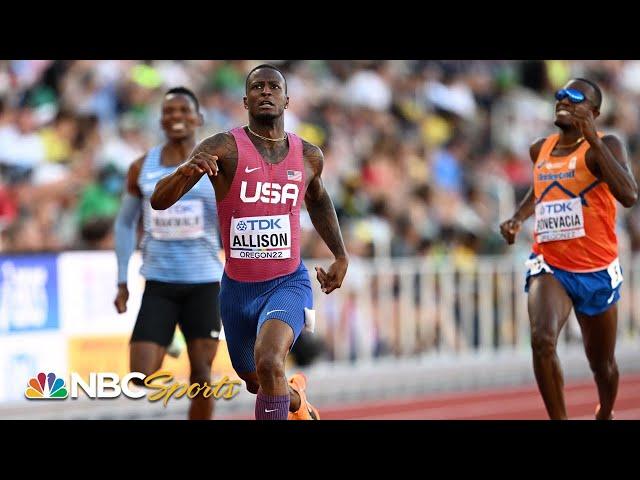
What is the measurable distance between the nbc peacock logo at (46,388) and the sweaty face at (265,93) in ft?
13.9

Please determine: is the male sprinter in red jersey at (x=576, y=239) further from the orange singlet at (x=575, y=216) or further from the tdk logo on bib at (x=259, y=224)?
the tdk logo on bib at (x=259, y=224)

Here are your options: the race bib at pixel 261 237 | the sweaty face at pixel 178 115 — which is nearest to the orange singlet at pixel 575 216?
the race bib at pixel 261 237

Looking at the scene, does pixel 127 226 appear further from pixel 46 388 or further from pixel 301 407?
pixel 46 388

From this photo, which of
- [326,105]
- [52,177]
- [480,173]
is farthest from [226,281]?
[480,173]

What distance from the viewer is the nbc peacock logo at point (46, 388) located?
416 inches

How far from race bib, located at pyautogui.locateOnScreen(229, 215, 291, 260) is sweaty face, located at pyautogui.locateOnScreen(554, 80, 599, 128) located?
222 centimetres

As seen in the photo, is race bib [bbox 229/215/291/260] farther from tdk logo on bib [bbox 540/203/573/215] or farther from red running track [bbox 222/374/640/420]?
red running track [bbox 222/374/640/420]

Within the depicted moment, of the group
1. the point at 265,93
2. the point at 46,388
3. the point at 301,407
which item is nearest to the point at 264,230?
the point at 265,93

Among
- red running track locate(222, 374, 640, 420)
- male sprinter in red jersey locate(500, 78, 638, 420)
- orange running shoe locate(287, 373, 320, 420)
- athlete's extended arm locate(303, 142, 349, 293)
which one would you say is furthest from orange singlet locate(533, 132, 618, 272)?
red running track locate(222, 374, 640, 420)

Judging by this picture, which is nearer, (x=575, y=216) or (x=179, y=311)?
(x=575, y=216)

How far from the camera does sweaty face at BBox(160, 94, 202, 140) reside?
344 inches

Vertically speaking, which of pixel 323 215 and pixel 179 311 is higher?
pixel 323 215

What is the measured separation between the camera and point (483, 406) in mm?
12602

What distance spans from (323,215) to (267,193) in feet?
2.11
